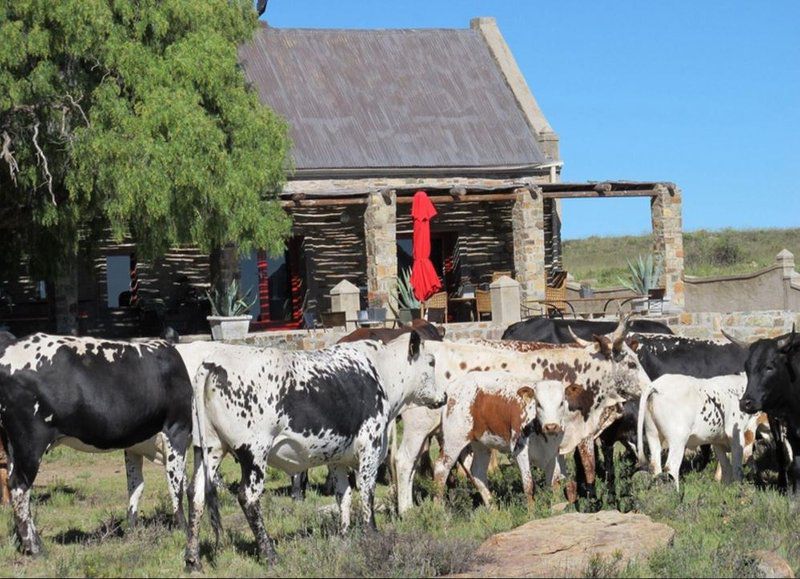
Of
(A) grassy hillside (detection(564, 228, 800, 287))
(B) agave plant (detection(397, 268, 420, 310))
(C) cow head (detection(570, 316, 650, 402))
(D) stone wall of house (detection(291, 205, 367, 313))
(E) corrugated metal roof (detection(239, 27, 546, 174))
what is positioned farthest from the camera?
(A) grassy hillside (detection(564, 228, 800, 287))

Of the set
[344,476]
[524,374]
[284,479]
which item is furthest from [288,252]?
[344,476]

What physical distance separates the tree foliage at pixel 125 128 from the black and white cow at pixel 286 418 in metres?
10.1

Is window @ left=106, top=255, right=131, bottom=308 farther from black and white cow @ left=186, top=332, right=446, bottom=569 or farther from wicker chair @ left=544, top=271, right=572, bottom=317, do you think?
black and white cow @ left=186, top=332, right=446, bottom=569

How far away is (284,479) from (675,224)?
1669 cm

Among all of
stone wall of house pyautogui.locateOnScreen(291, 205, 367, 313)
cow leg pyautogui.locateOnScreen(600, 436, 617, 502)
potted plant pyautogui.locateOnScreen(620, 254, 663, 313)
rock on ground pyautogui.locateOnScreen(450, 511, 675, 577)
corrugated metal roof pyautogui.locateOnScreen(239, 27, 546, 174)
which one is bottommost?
rock on ground pyautogui.locateOnScreen(450, 511, 675, 577)

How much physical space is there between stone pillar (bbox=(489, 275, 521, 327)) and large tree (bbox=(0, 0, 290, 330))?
4.88 meters

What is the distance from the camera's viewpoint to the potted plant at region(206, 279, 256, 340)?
77.2ft

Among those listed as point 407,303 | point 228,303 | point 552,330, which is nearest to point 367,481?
point 552,330

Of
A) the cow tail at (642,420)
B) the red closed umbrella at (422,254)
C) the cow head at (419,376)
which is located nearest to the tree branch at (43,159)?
the red closed umbrella at (422,254)

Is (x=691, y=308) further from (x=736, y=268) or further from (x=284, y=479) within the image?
(x=284, y=479)

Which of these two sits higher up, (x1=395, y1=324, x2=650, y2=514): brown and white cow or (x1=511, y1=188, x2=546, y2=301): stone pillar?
(x1=511, y1=188, x2=546, y2=301): stone pillar

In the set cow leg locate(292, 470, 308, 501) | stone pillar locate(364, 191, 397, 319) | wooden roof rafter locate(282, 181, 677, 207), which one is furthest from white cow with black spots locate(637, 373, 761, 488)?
wooden roof rafter locate(282, 181, 677, 207)

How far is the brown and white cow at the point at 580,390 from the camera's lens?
39.5ft

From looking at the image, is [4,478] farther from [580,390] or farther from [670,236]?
[670,236]
